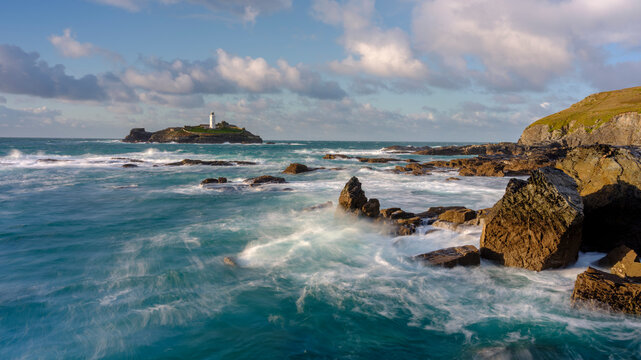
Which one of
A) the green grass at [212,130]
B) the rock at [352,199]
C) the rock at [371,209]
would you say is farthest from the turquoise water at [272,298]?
the green grass at [212,130]

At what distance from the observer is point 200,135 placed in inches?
5015

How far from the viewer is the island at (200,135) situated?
12766 centimetres

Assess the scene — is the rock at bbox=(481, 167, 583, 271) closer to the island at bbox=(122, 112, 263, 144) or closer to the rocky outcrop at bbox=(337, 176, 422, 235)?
the rocky outcrop at bbox=(337, 176, 422, 235)

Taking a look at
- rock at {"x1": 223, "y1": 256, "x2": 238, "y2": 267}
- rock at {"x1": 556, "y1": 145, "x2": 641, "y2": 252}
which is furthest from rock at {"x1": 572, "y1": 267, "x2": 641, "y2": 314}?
rock at {"x1": 223, "y1": 256, "x2": 238, "y2": 267}

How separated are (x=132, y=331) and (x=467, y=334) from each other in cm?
625

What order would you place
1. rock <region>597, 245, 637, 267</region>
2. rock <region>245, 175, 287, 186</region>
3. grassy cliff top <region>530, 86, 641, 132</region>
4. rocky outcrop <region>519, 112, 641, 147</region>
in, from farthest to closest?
grassy cliff top <region>530, 86, 641, 132</region>
rocky outcrop <region>519, 112, 641, 147</region>
rock <region>245, 175, 287, 186</region>
rock <region>597, 245, 637, 267</region>

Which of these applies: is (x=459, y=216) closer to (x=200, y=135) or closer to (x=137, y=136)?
(x=200, y=135)

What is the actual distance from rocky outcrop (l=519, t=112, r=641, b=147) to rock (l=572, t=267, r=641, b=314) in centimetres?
6164

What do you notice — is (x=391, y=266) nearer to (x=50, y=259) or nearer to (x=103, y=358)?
(x=103, y=358)

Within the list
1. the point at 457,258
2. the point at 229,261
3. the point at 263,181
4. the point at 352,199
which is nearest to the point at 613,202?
the point at 457,258

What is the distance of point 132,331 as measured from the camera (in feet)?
20.2

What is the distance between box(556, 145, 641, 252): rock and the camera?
346 inches

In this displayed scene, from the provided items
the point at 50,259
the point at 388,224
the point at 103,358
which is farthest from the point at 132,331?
the point at 388,224

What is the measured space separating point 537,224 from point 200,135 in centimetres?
13178
